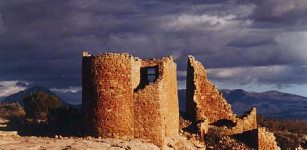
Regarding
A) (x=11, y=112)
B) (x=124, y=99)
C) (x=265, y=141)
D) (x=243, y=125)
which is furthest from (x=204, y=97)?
(x=11, y=112)

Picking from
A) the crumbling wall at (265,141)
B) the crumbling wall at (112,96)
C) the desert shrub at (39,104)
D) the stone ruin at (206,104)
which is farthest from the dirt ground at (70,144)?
the desert shrub at (39,104)

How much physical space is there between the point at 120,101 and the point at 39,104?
1705 inches

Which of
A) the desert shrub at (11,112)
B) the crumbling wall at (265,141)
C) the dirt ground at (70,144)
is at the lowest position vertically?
the crumbling wall at (265,141)

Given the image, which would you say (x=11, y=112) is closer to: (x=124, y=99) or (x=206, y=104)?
(x=206, y=104)

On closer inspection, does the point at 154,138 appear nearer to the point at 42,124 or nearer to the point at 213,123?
the point at 213,123

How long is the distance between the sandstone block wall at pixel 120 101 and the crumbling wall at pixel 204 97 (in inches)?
413

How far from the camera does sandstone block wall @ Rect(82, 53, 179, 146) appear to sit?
1511 inches

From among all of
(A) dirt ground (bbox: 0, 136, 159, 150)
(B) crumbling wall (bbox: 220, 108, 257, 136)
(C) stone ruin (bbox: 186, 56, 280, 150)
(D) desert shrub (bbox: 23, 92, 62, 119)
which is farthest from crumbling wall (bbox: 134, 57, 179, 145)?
(D) desert shrub (bbox: 23, 92, 62, 119)

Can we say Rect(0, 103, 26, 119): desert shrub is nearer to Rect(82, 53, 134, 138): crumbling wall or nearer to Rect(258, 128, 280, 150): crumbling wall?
Rect(258, 128, 280, 150): crumbling wall

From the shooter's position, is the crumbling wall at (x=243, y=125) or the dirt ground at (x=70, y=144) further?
the crumbling wall at (x=243, y=125)

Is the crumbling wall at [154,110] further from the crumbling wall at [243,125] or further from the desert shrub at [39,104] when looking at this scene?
the desert shrub at [39,104]

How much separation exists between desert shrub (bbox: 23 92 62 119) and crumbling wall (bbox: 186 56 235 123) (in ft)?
95.5

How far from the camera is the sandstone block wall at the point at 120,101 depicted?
38.4 metres

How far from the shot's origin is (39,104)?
80125mm
